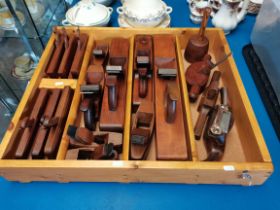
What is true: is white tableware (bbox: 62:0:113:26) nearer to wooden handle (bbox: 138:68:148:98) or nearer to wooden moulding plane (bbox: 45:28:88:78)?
wooden moulding plane (bbox: 45:28:88:78)

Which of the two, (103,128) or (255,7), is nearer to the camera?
(103,128)

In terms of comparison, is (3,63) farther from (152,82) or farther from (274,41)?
(274,41)

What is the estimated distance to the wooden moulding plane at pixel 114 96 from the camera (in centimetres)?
48

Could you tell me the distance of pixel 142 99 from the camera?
53 centimetres

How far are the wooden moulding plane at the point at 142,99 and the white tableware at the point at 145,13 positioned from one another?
0.07 meters

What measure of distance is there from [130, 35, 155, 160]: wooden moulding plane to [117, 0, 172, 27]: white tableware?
72 millimetres

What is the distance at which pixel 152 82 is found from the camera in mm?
564

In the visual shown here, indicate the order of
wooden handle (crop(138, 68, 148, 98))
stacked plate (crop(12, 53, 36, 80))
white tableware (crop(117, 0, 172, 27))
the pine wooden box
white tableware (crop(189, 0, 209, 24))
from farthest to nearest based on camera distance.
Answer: stacked plate (crop(12, 53, 36, 80)) < white tableware (crop(189, 0, 209, 24)) < white tableware (crop(117, 0, 172, 27)) < wooden handle (crop(138, 68, 148, 98)) < the pine wooden box

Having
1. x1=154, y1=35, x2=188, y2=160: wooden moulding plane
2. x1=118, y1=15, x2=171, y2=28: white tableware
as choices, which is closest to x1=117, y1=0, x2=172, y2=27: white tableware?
x1=118, y1=15, x2=171, y2=28: white tableware

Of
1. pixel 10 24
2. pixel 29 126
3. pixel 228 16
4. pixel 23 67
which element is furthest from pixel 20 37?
pixel 228 16

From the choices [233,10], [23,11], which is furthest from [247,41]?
[23,11]

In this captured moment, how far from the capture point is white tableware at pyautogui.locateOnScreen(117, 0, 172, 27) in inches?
27.0

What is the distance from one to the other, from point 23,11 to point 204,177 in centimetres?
74

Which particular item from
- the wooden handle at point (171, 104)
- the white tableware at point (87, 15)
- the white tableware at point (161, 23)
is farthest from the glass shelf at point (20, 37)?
the wooden handle at point (171, 104)
